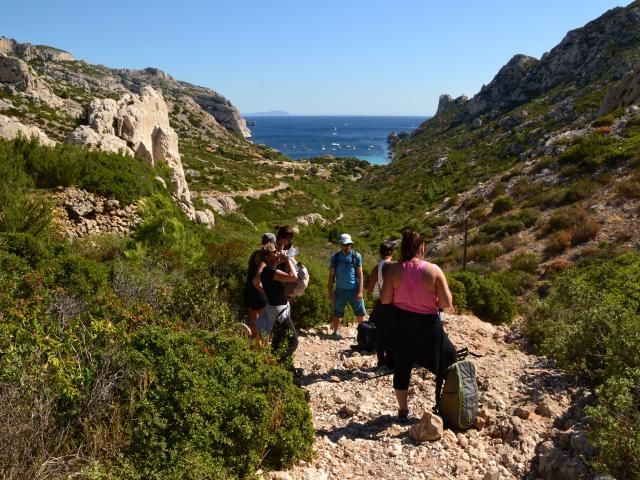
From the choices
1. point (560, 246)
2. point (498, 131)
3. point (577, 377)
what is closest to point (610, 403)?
point (577, 377)

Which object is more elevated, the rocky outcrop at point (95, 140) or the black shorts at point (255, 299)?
the rocky outcrop at point (95, 140)

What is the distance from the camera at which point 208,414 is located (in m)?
3.38

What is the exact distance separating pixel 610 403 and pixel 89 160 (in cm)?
1330

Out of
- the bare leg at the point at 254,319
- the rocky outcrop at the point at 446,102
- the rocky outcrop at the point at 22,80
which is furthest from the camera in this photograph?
the rocky outcrop at the point at 446,102

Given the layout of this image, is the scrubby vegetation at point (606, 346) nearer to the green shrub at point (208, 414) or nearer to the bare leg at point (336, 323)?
the green shrub at point (208, 414)

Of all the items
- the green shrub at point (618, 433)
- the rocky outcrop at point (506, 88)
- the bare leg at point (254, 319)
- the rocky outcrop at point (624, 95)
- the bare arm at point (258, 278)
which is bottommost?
the bare leg at point (254, 319)

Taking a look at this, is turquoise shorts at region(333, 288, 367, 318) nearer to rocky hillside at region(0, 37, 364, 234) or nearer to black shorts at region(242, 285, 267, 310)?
black shorts at region(242, 285, 267, 310)

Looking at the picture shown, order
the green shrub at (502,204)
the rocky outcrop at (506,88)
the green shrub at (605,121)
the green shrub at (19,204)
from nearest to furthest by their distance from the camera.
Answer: the green shrub at (19,204) < the green shrub at (502,204) < the green shrub at (605,121) < the rocky outcrop at (506,88)

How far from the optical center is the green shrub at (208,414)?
309cm

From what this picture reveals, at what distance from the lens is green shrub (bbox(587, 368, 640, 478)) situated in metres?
3.19

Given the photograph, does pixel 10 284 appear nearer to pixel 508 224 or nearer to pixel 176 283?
pixel 176 283

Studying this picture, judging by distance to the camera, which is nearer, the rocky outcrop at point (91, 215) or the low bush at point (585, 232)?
the rocky outcrop at point (91, 215)

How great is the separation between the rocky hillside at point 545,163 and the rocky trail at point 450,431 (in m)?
13.2

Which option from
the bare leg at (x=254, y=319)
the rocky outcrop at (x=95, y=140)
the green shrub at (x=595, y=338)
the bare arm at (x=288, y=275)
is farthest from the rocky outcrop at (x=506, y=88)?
the bare arm at (x=288, y=275)
